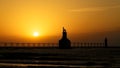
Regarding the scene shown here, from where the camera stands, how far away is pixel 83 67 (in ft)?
105

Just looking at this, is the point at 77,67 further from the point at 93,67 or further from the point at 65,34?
the point at 65,34

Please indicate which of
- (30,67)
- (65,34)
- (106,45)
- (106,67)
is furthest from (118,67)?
(106,45)

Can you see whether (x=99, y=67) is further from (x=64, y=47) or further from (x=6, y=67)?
(x=64, y=47)

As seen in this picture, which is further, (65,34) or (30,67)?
(65,34)

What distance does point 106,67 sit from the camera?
105 feet

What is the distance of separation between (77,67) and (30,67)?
3.61 m

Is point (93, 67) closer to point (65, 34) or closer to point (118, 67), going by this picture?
point (118, 67)

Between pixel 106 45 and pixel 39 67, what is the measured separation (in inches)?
3853

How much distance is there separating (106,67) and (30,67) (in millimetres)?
5815

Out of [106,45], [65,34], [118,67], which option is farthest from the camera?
[106,45]

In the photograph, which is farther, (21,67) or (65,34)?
(65,34)

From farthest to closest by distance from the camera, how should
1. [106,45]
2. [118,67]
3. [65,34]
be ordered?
1. [106,45]
2. [65,34]
3. [118,67]

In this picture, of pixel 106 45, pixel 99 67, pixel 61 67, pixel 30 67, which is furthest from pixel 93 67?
pixel 106 45

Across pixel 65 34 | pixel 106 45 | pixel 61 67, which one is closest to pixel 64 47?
pixel 65 34
